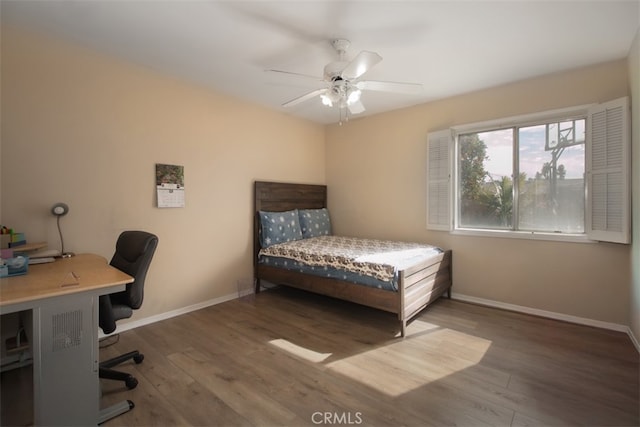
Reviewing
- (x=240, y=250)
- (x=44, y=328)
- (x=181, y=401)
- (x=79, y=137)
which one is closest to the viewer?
(x=44, y=328)

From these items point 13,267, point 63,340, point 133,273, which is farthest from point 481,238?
point 13,267

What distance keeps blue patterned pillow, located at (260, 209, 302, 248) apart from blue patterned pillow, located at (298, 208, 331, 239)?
0.39 ft

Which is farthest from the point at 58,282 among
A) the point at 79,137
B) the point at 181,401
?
the point at 79,137

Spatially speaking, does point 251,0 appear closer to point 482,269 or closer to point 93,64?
point 93,64

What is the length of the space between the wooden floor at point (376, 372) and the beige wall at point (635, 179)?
12.4 inches

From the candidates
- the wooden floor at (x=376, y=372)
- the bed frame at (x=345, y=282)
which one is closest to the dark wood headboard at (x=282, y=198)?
the bed frame at (x=345, y=282)

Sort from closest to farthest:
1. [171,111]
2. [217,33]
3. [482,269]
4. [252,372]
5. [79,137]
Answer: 1. [252,372]
2. [217,33]
3. [79,137]
4. [171,111]
5. [482,269]

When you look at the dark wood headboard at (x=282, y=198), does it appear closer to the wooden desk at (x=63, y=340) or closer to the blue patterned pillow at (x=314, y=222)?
the blue patterned pillow at (x=314, y=222)

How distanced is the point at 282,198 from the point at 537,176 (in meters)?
3.18

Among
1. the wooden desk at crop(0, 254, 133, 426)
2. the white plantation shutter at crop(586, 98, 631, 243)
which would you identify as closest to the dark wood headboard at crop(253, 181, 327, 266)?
the wooden desk at crop(0, 254, 133, 426)

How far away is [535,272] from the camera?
3.15m

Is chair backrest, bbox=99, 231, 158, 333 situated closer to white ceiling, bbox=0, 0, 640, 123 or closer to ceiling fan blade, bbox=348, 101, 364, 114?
white ceiling, bbox=0, 0, 640, 123

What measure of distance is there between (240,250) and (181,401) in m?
2.13

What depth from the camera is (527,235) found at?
125 inches
